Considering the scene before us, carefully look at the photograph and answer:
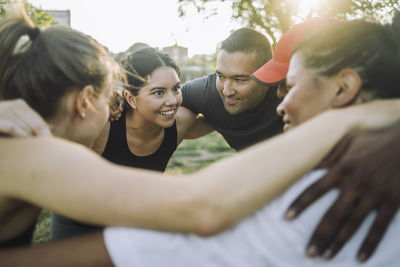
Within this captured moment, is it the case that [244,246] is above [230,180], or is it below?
below

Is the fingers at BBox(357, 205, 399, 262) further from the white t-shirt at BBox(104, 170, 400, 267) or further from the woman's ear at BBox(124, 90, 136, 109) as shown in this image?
the woman's ear at BBox(124, 90, 136, 109)

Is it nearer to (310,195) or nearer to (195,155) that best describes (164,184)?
(310,195)

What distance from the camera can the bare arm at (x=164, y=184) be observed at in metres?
1.19

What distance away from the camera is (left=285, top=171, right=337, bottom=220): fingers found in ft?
4.28

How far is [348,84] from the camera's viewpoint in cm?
170

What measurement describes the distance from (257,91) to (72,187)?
332 cm

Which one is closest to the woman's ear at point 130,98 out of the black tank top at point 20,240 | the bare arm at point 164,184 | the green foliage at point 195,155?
the black tank top at point 20,240

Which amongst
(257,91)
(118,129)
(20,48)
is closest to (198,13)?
(257,91)

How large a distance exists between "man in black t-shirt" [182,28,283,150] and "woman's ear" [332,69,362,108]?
2.41m

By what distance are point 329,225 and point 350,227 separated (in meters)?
0.08

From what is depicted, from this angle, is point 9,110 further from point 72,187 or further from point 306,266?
point 306,266

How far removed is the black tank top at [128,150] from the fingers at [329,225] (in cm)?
259

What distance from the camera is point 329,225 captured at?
4.26ft

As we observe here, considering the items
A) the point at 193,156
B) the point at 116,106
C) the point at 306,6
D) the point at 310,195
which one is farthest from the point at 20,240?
the point at 306,6
